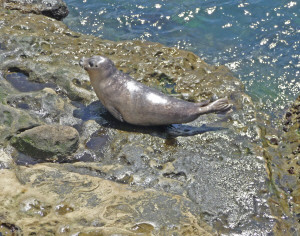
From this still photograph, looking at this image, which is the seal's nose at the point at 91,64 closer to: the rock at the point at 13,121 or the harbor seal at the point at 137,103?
the harbor seal at the point at 137,103

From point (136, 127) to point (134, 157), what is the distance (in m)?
0.86

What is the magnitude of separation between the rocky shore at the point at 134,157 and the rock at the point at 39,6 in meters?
1.83

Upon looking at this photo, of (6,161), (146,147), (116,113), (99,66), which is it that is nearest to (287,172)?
(146,147)

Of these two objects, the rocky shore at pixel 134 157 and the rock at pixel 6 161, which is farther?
the rock at pixel 6 161

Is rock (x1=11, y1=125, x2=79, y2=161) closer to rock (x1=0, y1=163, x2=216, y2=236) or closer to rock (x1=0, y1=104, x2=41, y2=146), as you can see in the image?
rock (x1=0, y1=104, x2=41, y2=146)

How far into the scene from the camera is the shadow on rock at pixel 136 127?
662 centimetres

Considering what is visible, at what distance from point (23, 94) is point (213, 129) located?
3.11m

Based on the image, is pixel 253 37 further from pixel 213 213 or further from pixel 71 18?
pixel 213 213

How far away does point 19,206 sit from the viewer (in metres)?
4.64

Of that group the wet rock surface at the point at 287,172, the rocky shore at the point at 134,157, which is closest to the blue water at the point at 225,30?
the rocky shore at the point at 134,157

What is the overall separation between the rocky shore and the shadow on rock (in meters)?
0.02

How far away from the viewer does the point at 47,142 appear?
591 cm

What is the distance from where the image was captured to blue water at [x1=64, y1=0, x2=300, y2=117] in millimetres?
9016

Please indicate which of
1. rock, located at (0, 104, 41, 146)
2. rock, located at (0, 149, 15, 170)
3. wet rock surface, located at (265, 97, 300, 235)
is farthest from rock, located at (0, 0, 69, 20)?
wet rock surface, located at (265, 97, 300, 235)
